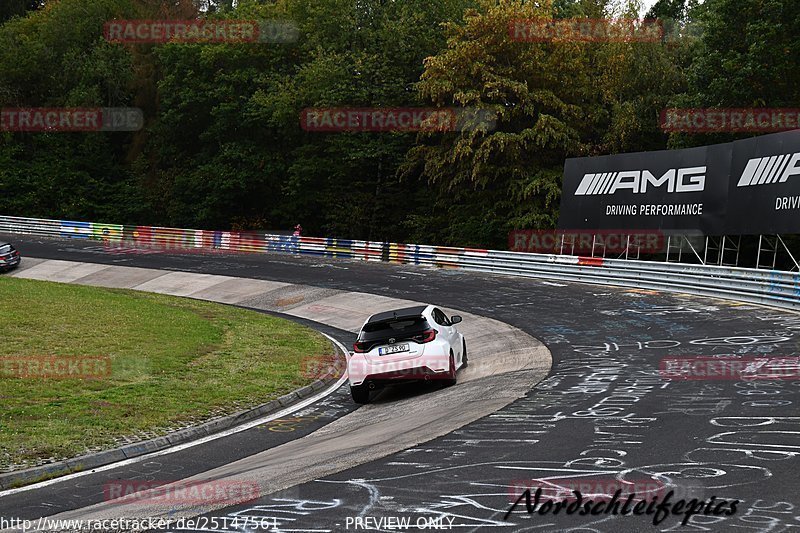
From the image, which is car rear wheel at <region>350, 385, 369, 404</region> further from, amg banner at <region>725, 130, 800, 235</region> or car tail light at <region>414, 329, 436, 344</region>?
amg banner at <region>725, 130, 800, 235</region>

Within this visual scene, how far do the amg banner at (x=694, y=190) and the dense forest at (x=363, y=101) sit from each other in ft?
33.6

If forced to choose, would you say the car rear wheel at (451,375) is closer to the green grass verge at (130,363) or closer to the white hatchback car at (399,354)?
the white hatchback car at (399,354)

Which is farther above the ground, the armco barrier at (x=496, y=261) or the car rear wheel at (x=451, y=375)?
the armco barrier at (x=496, y=261)

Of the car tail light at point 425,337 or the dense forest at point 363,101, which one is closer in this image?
the car tail light at point 425,337

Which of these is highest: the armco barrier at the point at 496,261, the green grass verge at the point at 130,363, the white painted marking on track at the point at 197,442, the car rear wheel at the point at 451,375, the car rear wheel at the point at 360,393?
the armco barrier at the point at 496,261

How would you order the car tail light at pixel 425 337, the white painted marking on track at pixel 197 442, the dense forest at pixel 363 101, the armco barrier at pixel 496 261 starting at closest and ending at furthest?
1. the white painted marking on track at pixel 197 442
2. the car tail light at pixel 425 337
3. the armco barrier at pixel 496 261
4. the dense forest at pixel 363 101

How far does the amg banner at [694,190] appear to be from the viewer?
22250mm

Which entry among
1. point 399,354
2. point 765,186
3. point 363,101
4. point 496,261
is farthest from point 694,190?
point 363,101

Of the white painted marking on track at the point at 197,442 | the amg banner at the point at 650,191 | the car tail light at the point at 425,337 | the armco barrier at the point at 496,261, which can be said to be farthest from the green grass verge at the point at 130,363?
the amg banner at the point at 650,191

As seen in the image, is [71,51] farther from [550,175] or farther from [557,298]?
[557,298]

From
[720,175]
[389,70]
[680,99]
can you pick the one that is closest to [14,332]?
[720,175]

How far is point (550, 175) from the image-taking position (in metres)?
42.5

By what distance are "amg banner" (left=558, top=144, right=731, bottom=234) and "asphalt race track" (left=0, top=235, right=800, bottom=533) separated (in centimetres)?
744

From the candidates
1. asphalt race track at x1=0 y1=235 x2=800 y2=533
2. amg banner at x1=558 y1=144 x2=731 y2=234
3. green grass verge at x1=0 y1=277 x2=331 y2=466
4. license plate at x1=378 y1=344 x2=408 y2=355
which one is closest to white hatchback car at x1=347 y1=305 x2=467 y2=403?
license plate at x1=378 y1=344 x2=408 y2=355
